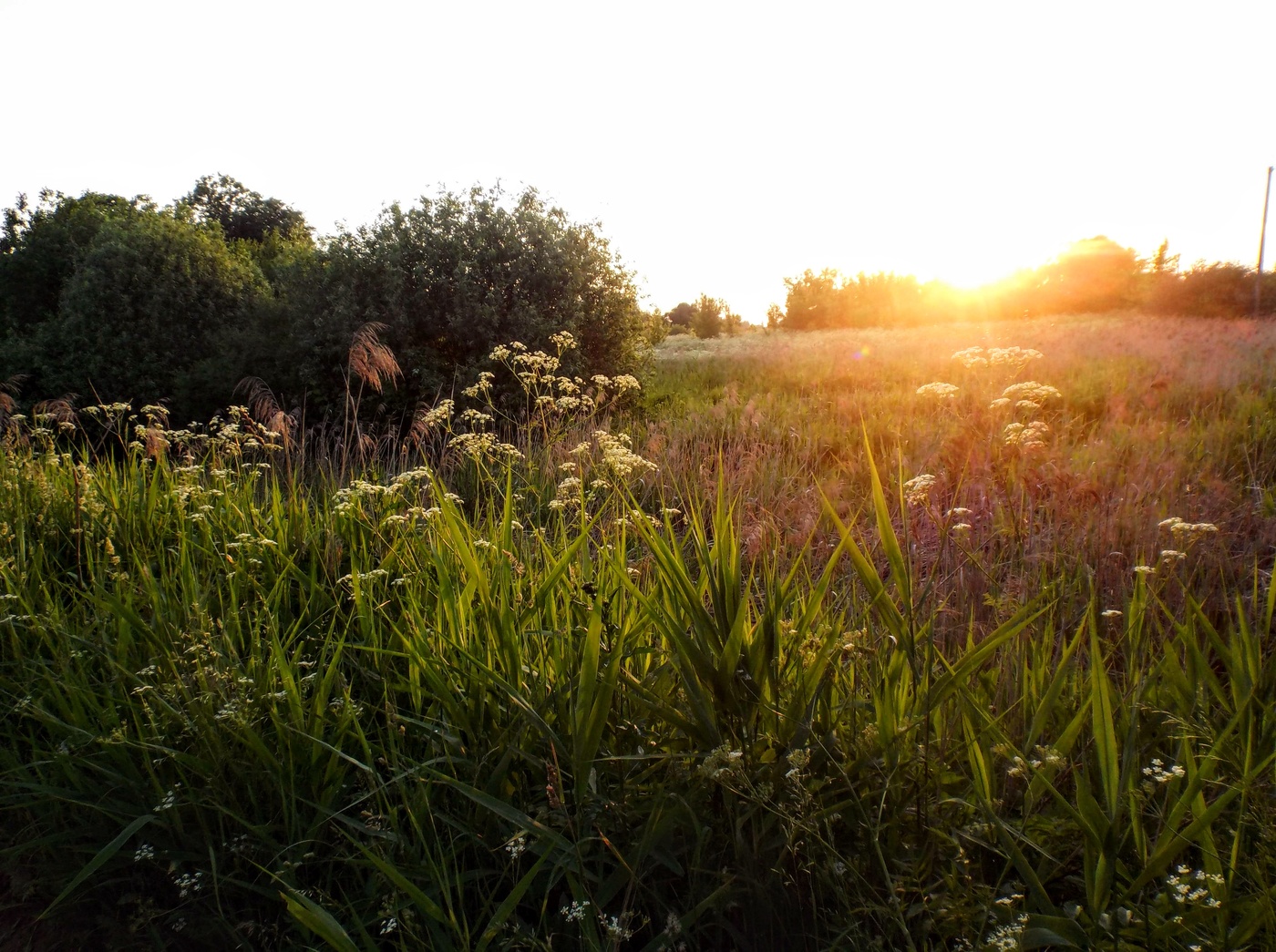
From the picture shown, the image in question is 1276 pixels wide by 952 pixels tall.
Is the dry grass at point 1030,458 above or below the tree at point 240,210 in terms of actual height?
below

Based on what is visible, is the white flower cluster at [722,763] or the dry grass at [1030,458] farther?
the dry grass at [1030,458]

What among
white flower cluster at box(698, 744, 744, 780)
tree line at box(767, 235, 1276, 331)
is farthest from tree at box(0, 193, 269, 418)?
tree line at box(767, 235, 1276, 331)

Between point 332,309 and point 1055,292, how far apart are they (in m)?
37.5

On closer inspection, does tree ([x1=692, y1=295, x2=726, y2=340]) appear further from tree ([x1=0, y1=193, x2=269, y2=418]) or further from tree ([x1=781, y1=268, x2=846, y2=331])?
tree ([x1=0, y1=193, x2=269, y2=418])

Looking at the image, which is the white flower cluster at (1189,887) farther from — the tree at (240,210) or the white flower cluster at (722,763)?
the tree at (240,210)

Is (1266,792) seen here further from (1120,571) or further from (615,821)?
(1120,571)

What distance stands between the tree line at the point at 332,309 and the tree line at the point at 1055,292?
28.5 metres

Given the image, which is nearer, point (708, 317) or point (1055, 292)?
point (1055, 292)

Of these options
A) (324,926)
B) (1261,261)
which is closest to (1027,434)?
(324,926)

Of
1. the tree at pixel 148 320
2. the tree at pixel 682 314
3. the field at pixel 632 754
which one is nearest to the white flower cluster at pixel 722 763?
the field at pixel 632 754

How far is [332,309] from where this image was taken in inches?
452

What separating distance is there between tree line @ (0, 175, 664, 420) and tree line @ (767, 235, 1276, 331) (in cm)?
2848

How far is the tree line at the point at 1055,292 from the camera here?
31.1 metres

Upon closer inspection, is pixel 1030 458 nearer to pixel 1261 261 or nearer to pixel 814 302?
pixel 1261 261
